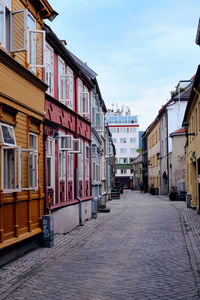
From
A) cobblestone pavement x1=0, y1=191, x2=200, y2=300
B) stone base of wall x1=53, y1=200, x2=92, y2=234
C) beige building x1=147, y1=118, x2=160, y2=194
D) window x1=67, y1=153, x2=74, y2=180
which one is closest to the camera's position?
cobblestone pavement x1=0, y1=191, x2=200, y2=300

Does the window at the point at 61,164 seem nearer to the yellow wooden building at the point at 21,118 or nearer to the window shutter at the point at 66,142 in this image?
the window shutter at the point at 66,142

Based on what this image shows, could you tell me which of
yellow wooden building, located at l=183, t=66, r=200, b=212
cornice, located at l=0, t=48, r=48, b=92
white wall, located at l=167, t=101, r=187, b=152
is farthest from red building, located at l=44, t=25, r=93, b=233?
white wall, located at l=167, t=101, r=187, b=152

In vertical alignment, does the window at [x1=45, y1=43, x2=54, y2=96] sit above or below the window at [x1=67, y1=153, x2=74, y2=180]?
above

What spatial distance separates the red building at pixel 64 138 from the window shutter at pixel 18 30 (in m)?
3.16

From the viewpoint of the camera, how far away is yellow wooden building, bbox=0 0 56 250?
9562 mm

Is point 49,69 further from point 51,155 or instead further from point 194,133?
point 194,133

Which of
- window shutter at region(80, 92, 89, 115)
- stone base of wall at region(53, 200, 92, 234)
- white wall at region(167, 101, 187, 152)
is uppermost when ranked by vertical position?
white wall at region(167, 101, 187, 152)

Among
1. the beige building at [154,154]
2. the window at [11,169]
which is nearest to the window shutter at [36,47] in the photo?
the window at [11,169]

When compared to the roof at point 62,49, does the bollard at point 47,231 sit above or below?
below

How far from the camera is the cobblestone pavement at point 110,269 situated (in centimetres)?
718

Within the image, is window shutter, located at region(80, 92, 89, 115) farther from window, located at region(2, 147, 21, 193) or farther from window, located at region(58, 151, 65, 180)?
window, located at region(2, 147, 21, 193)

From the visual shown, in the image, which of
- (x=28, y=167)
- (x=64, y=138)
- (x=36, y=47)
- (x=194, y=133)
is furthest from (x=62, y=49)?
(x=194, y=133)

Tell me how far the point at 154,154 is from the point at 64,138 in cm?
4017

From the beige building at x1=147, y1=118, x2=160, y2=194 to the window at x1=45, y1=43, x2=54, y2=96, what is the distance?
34618 millimetres
